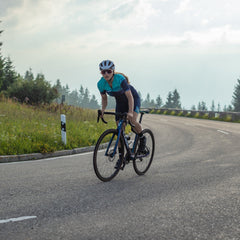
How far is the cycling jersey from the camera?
5.29m

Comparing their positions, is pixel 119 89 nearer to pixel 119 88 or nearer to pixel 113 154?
pixel 119 88

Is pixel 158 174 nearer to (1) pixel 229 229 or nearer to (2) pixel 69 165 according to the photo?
(2) pixel 69 165

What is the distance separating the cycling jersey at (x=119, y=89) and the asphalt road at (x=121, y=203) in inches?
55.2

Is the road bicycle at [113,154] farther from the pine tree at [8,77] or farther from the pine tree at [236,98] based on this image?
the pine tree at [236,98]

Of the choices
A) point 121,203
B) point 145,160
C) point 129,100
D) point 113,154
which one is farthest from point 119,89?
point 121,203

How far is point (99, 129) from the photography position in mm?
13172

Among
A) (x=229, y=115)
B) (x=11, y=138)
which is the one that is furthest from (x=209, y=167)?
(x=229, y=115)

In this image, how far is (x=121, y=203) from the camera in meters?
4.25

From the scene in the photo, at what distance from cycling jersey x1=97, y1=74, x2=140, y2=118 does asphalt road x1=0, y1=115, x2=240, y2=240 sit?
4.60ft

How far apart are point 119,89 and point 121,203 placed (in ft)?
6.81

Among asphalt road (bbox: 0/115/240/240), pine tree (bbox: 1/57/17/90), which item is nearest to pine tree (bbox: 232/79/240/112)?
pine tree (bbox: 1/57/17/90)

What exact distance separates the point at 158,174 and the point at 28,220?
317 centimetres

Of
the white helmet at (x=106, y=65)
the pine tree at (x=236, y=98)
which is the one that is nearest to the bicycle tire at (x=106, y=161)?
the white helmet at (x=106, y=65)

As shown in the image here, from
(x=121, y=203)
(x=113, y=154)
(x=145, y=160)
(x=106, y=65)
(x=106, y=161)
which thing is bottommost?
(x=121, y=203)
